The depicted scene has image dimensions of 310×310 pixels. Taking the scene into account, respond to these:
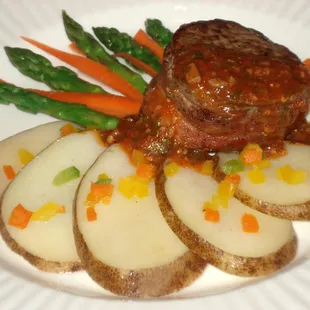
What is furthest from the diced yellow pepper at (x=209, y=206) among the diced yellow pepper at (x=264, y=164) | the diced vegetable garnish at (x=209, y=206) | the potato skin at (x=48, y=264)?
the potato skin at (x=48, y=264)

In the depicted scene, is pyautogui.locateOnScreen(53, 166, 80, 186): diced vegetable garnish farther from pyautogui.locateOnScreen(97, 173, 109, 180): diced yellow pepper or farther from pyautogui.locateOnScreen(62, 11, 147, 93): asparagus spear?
pyautogui.locateOnScreen(62, 11, 147, 93): asparagus spear

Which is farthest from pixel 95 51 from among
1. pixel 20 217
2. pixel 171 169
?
pixel 20 217

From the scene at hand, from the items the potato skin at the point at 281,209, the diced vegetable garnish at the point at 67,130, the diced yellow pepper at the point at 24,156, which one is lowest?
the diced yellow pepper at the point at 24,156

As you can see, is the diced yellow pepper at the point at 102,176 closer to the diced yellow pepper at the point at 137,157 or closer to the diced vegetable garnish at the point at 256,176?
the diced yellow pepper at the point at 137,157

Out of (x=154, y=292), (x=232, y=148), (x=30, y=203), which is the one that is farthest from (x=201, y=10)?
(x=154, y=292)

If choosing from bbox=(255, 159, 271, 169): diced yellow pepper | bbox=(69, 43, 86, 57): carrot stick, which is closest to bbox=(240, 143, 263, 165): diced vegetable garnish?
bbox=(255, 159, 271, 169): diced yellow pepper
